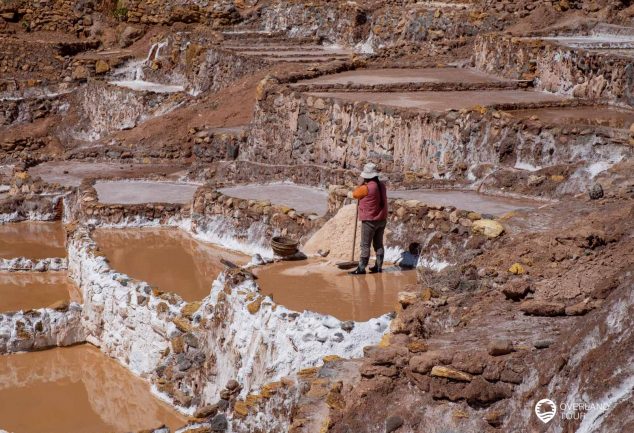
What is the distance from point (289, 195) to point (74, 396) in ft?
18.6

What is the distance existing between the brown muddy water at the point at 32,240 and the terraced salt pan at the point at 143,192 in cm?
103

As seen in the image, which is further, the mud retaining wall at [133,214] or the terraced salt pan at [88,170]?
the terraced salt pan at [88,170]

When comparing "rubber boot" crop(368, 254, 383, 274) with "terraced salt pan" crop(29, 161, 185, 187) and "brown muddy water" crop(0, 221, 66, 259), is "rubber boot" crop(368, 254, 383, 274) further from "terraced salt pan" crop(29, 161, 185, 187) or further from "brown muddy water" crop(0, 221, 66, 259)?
"terraced salt pan" crop(29, 161, 185, 187)

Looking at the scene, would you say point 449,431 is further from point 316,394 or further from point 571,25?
point 571,25

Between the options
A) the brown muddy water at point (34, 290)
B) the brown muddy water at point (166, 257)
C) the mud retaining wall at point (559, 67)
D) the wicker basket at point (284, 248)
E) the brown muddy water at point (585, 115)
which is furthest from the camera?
the mud retaining wall at point (559, 67)

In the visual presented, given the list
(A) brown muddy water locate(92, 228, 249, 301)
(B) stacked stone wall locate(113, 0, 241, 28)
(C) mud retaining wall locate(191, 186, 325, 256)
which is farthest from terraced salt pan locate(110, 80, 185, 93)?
(C) mud retaining wall locate(191, 186, 325, 256)

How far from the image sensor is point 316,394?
27.8 ft

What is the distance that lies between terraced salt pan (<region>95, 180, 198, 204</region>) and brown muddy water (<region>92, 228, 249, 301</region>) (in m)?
1.17

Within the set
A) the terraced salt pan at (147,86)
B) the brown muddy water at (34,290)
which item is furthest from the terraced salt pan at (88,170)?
the terraced salt pan at (147,86)

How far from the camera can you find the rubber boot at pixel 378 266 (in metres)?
12.4

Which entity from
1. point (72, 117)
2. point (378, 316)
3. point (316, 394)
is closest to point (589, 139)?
point (378, 316)

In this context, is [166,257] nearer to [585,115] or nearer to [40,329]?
[40,329]

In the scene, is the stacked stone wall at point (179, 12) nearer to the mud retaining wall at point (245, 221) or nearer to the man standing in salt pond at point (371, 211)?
the mud retaining wall at point (245, 221)

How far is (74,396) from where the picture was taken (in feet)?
42.5
